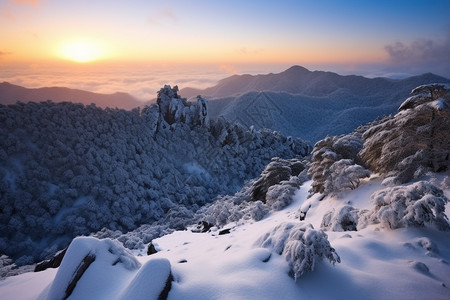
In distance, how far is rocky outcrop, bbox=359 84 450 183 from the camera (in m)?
9.68

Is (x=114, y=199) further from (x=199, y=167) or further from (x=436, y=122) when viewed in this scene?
(x=436, y=122)

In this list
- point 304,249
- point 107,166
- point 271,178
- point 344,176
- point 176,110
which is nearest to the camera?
point 304,249

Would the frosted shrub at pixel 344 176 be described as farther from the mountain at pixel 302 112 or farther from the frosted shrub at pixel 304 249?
the mountain at pixel 302 112

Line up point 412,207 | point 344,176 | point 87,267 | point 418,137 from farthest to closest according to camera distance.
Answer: point 344,176 < point 418,137 < point 412,207 < point 87,267

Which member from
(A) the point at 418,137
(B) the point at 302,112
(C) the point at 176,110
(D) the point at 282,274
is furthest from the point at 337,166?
(B) the point at 302,112

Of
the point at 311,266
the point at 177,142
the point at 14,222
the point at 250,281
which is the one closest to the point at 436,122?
the point at 311,266

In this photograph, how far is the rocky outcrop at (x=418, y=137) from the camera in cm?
968

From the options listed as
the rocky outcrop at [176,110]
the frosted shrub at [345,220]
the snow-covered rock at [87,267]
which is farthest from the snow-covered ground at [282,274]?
the rocky outcrop at [176,110]

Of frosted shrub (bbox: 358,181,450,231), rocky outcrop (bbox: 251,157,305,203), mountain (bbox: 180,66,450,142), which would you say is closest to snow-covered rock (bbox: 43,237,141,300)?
frosted shrub (bbox: 358,181,450,231)

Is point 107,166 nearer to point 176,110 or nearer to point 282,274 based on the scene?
point 176,110

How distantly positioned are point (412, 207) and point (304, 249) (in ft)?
11.9

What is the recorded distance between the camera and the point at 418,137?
10.4 metres

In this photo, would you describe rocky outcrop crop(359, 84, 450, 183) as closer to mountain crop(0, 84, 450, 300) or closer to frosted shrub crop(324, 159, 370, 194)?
mountain crop(0, 84, 450, 300)

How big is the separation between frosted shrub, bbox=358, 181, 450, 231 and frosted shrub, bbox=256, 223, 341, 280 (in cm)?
258
